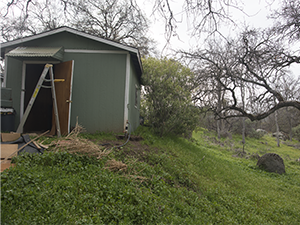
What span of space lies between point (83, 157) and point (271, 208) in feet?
17.0

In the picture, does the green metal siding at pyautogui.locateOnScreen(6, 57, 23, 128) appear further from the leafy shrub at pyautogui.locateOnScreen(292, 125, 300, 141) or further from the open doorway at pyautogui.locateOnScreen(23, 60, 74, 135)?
the leafy shrub at pyautogui.locateOnScreen(292, 125, 300, 141)

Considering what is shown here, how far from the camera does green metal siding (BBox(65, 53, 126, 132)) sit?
26.5 ft

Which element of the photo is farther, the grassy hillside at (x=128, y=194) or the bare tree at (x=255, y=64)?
the bare tree at (x=255, y=64)

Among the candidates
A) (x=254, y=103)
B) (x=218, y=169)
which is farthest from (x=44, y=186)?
(x=254, y=103)

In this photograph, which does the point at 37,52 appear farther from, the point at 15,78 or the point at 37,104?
the point at 37,104

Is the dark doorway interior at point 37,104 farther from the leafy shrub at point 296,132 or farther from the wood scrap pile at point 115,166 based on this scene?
the leafy shrub at point 296,132

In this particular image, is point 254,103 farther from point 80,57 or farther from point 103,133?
point 80,57

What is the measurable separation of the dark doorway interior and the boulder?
11.1 m

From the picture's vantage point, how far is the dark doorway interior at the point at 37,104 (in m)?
9.41

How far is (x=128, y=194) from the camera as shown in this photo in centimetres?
354

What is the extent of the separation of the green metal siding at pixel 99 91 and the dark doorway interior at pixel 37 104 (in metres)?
2.52

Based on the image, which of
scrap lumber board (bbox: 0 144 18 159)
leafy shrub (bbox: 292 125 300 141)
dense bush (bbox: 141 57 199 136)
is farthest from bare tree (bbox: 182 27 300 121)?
leafy shrub (bbox: 292 125 300 141)

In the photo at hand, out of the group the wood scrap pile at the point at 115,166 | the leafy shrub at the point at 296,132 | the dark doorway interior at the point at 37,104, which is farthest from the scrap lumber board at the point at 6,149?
the leafy shrub at the point at 296,132

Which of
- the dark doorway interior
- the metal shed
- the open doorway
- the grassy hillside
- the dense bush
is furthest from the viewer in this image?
the dark doorway interior
